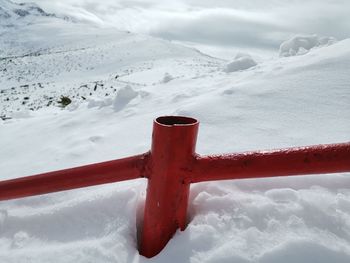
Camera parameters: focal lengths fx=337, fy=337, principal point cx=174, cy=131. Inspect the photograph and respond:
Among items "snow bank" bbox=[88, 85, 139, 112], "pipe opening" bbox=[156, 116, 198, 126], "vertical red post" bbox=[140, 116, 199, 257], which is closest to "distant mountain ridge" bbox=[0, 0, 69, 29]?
"snow bank" bbox=[88, 85, 139, 112]

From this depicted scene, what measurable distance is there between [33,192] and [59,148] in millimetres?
1346

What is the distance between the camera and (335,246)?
1218 millimetres

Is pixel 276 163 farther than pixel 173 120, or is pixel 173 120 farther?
pixel 173 120

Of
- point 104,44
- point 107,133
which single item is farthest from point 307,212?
point 104,44

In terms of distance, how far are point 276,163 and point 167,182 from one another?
42 centimetres

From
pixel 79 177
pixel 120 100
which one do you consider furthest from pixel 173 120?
pixel 120 100

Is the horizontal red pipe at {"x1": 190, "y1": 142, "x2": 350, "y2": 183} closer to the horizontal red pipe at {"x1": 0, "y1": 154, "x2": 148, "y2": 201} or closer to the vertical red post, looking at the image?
the vertical red post

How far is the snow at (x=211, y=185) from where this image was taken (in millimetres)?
1325

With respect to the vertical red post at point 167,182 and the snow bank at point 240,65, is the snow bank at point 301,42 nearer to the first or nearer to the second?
the snow bank at point 240,65

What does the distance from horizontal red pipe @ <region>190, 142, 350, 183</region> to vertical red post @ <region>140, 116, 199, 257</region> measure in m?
0.06

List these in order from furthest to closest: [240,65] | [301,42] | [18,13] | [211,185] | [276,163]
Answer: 1. [18,13]
2. [301,42]
3. [240,65]
4. [211,185]
5. [276,163]

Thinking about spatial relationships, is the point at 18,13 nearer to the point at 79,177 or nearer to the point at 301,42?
the point at 301,42

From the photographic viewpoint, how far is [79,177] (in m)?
1.56

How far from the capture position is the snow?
1.33 meters
